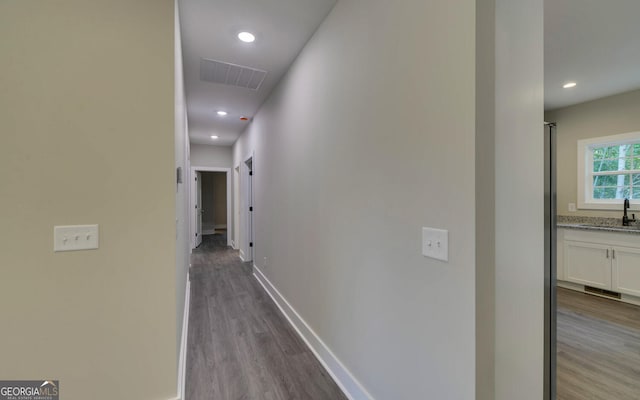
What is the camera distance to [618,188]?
143 inches

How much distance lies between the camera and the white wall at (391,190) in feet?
3.40

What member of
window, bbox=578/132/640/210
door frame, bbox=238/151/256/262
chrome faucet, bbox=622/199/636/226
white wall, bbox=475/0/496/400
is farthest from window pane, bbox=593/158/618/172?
door frame, bbox=238/151/256/262

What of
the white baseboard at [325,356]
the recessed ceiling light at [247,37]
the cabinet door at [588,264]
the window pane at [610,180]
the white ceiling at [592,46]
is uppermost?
the recessed ceiling light at [247,37]

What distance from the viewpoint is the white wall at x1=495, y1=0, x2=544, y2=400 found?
1.04 meters

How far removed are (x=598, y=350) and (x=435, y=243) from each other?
2.47m

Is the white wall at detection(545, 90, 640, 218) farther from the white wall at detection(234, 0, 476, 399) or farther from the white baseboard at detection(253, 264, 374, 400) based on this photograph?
the white baseboard at detection(253, 264, 374, 400)

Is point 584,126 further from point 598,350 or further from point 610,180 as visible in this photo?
point 598,350

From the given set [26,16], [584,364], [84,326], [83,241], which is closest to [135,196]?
[83,241]

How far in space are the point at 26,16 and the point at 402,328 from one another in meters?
2.42

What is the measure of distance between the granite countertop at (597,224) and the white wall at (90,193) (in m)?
4.84

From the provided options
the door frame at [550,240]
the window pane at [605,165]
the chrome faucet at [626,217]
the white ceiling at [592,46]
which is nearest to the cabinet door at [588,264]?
the chrome faucet at [626,217]

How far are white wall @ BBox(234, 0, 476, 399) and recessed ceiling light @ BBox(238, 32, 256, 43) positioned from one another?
483 mm

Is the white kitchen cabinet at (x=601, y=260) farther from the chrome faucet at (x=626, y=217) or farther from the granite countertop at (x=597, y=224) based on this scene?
the chrome faucet at (x=626, y=217)

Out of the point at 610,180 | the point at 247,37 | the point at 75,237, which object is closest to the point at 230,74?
the point at 247,37
